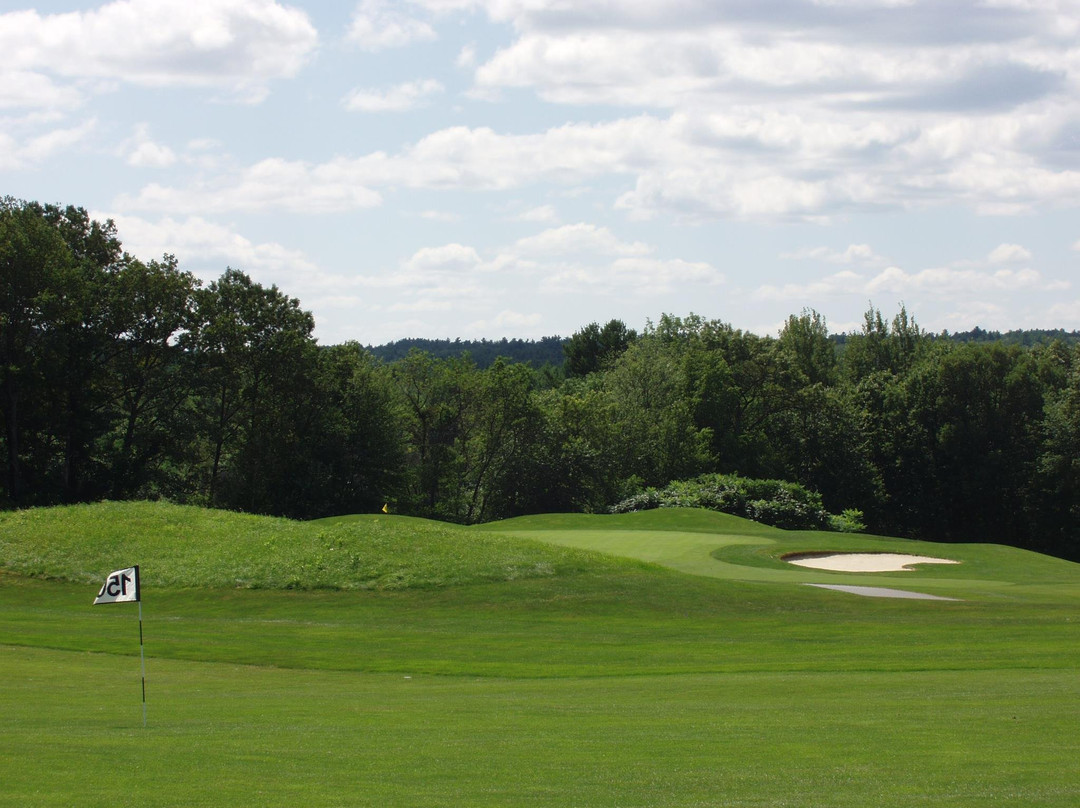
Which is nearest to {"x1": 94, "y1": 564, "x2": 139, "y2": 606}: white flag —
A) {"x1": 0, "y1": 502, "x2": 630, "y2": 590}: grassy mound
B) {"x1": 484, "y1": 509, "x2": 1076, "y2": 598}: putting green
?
{"x1": 0, "y1": 502, "x2": 630, "y2": 590}: grassy mound

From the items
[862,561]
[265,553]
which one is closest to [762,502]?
[862,561]

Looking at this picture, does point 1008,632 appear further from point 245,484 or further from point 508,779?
point 245,484

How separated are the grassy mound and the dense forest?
21345 mm

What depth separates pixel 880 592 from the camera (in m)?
27.4

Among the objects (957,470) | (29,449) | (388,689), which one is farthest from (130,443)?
(957,470)

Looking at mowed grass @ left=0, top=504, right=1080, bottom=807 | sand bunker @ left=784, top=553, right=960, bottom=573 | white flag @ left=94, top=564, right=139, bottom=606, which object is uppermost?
white flag @ left=94, top=564, right=139, bottom=606

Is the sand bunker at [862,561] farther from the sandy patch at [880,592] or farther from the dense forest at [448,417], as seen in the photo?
the dense forest at [448,417]

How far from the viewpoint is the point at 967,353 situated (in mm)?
78562

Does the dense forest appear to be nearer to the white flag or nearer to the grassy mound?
the grassy mound

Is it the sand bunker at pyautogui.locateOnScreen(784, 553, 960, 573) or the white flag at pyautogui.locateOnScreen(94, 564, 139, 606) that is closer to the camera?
the white flag at pyautogui.locateOnScreen(94, 564, 139, 606)

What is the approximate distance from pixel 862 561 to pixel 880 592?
330 inches

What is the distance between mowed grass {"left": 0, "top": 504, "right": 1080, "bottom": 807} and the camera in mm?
9273

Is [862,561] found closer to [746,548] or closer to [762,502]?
[746,548]

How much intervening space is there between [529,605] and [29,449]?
41611 mm
